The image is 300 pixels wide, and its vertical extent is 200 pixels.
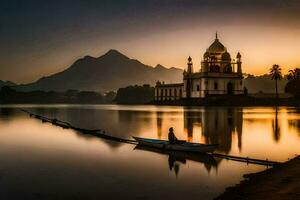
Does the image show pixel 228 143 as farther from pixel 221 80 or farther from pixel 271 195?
pixel 221 80

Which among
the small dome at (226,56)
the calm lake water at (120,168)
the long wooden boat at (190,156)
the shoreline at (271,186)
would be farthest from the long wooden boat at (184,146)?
the small dome at (226,56)

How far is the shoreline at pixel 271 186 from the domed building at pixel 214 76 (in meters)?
108

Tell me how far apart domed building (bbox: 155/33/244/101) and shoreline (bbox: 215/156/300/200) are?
108498mm

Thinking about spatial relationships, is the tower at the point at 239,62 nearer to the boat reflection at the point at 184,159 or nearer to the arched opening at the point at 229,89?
the arched opening at the point at 229,89

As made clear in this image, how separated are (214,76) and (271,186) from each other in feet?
376

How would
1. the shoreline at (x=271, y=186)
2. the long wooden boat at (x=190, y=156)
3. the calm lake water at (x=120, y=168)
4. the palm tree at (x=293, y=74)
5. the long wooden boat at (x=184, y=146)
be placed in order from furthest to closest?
1. the palm tree at (x=293, y=74)
2. the long wooden boat at (x=184, y=146)
3. the long wooden boat at (x=190, y=156)
4. the calm lake water at (x=120, y=168)
5. the shoreline at (x=271, y=186)

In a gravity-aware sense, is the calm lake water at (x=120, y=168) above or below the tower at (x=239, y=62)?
below

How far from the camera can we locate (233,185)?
18328 millimetres

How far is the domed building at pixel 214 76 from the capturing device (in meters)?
128

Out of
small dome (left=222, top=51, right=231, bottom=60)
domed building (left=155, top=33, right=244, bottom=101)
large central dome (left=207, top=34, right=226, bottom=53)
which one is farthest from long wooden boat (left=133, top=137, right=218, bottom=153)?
small dome (left=222, top=51, right=231, bottom=60)

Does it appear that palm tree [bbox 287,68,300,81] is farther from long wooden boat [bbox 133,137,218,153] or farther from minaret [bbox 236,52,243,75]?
long wooden boat [bbox 133,137,218,153]

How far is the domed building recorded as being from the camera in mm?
127938

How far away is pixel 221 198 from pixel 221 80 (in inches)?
4594

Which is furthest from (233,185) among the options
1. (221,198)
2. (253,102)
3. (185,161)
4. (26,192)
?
(253,102)
